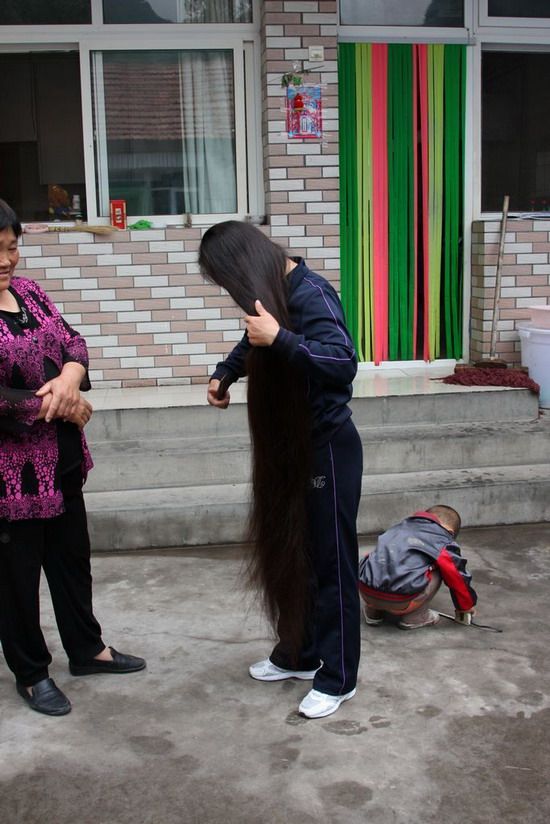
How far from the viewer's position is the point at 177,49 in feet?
21.3

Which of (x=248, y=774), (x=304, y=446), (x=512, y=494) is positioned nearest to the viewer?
(x=248, y=774)

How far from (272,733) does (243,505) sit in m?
1.99

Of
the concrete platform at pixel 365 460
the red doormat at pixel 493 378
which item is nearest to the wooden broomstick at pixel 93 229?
the concrete platform at pixel 365 460

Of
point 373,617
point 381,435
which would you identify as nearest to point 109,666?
point 373,617

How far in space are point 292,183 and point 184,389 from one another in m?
1.52

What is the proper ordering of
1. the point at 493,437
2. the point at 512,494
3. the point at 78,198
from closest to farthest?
1. the point at 512,494
2. the point at 493,437
3. the point at 78,198

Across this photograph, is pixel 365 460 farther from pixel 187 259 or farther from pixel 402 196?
pixel 402 196

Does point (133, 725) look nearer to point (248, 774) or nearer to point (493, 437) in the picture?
point (248, 774)

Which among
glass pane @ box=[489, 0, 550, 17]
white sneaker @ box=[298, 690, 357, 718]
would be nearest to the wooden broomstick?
glass pane @ box=[489, 0, 550, 17]

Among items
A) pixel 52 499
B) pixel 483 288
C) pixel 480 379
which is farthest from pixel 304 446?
pixel 483 288

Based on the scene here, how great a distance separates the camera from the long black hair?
3.12 m

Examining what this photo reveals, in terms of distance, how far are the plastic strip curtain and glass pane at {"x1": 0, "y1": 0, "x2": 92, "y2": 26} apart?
1783 mm

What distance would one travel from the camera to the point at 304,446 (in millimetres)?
3252

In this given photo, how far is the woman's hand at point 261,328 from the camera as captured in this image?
2965 mm
